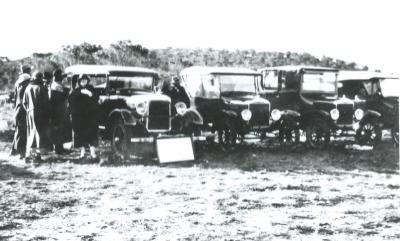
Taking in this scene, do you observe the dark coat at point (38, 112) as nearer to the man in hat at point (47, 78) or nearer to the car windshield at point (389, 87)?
the man in hat at point (47, 78)

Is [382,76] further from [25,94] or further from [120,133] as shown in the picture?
[25,94]

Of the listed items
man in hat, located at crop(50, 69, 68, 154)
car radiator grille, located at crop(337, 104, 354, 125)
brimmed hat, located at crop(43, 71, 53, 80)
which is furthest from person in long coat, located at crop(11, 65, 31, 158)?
car radiator grille, located at crop(337, 104, 354, 125)

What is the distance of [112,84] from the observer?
9266 mm

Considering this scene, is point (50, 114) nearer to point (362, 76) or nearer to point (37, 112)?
point (37, 112)

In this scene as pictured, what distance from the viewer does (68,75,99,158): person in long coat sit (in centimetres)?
827

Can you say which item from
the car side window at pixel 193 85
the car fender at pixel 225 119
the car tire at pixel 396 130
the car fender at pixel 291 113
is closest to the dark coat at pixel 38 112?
the car fender at pixel 225 119

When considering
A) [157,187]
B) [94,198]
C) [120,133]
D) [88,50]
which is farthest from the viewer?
[88,50]

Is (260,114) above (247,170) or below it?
above

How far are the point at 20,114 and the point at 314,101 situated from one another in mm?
6170

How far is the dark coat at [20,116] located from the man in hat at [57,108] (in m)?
0.57

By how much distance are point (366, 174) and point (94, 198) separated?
4.22 meters

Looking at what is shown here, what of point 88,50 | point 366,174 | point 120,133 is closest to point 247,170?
point 366,174

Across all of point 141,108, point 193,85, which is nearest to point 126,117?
point 141,108

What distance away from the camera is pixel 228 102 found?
1027 centimetres
